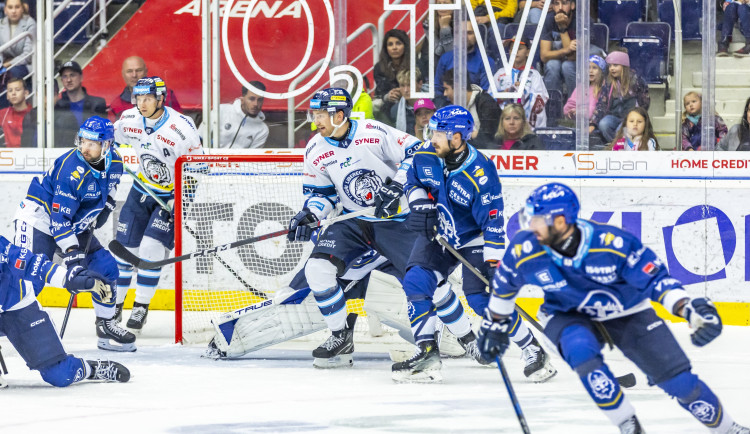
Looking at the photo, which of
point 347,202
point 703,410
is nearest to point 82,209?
point 347,202

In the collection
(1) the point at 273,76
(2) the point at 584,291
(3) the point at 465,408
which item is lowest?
(3) the point at 465,408

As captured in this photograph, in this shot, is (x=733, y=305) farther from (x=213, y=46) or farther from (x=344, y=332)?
(x=213, y=46)

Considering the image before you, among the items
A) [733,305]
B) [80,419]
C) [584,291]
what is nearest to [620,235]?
[584,291]

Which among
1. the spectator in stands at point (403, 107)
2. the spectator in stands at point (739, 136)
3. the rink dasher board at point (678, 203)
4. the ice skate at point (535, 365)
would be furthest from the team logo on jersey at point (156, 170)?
the spectator in stands at point (739, 136)

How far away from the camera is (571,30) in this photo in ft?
22.6

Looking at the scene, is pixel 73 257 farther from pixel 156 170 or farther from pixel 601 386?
pixel 601 386

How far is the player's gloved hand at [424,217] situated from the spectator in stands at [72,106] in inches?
127

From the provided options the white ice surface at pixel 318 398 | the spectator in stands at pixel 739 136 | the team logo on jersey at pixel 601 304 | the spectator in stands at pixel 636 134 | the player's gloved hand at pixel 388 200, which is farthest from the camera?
the spectator in stands at pixel 636 134

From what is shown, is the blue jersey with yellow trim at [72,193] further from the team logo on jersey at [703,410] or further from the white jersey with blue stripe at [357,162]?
the team logo on jersey at [703,410]

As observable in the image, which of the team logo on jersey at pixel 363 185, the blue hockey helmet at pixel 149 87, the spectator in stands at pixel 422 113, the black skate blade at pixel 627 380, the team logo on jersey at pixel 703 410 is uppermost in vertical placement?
the blue hockey helmet at pixel 149 87

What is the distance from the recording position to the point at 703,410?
3482 mm

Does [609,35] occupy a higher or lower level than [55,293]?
higher

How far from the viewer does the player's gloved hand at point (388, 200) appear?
521 centimetres

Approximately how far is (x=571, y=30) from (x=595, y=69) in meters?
0.27
